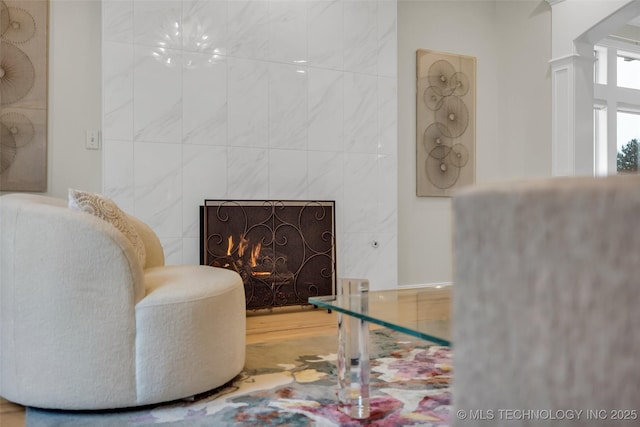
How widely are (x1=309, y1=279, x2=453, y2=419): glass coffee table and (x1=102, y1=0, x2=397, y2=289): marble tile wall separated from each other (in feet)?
6.68

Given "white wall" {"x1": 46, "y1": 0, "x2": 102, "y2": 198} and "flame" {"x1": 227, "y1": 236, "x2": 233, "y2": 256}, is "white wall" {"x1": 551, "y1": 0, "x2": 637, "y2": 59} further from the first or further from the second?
"white wall" {"x1": 46, "y1": 0, "x2": 102, "y2": 198}

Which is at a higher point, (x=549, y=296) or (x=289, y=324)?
(x=549, y=296)

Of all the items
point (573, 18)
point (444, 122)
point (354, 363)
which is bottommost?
point (354, 363)

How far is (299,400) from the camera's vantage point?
178 cm

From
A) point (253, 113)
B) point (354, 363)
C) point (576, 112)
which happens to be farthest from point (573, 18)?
point (354, 363)

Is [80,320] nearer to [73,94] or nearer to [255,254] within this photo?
[255,254]

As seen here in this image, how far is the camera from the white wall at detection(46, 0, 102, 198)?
129 inches

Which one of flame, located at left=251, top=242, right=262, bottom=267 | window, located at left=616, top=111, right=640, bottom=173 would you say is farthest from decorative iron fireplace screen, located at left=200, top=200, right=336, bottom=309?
window, located at left=616, top=111, right=640, bottom=173

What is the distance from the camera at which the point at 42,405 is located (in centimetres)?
166

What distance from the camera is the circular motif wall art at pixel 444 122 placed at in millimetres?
4531

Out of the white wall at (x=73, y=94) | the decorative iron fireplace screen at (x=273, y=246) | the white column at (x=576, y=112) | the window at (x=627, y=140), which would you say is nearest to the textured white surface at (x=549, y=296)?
the decorative iron fireplace screen at (x=273, y=246)

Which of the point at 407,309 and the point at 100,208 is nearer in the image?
the point at 407,309

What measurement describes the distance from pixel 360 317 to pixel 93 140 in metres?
2.66

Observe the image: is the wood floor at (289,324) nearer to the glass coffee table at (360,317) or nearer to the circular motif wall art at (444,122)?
the glass coffee table at (360,317)
